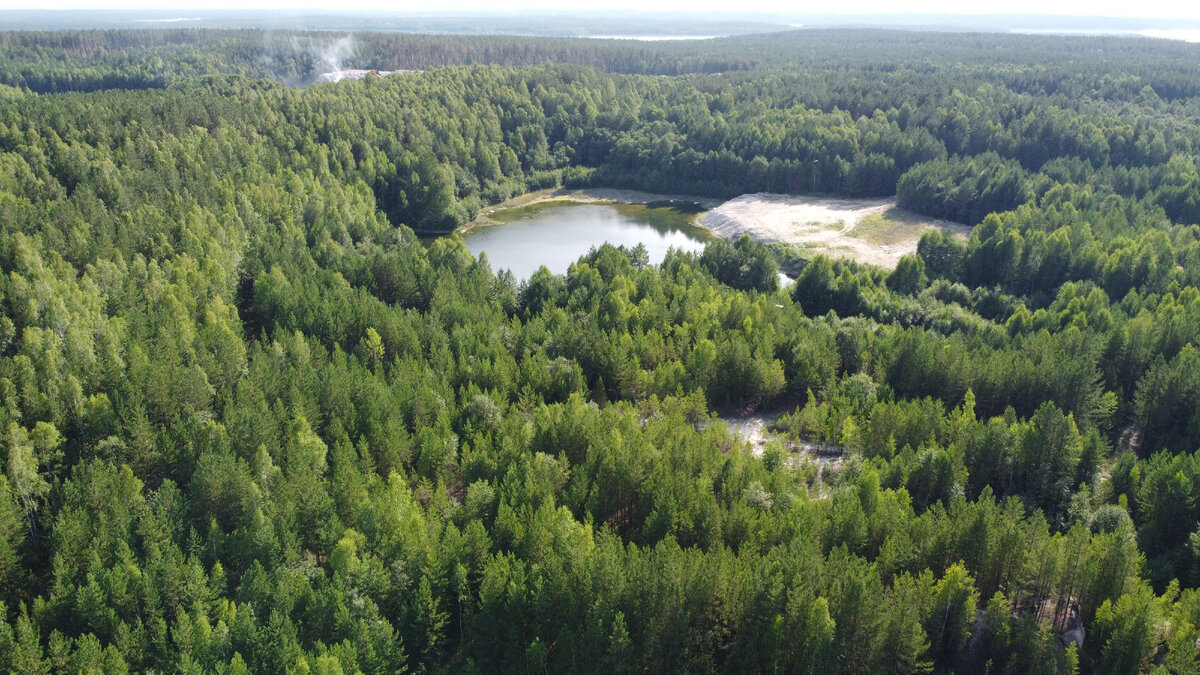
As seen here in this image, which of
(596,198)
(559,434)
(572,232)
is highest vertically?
(596,198)

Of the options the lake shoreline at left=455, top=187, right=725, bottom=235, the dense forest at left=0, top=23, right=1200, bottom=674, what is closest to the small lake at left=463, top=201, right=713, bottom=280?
the lake shoreline at left=455, top=187, right=725, bottom=235

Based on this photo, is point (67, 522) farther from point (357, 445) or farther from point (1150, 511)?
point (1150, 511)

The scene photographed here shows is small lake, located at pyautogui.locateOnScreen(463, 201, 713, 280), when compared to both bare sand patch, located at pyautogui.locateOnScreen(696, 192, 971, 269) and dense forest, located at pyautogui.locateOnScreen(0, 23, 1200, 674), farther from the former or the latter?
dense forest, located at pyautogui.locateOnScreen(0, 23, 1200, 674)

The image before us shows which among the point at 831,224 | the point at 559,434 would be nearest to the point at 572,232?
the point at 831,224

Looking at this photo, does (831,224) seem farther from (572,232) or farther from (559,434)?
(559,434)

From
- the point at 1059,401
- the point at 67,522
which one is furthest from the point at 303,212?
the point at 1059,401

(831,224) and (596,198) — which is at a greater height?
(831,224)

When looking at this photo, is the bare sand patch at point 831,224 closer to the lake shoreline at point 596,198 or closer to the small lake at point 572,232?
the small lake at point 572,232
